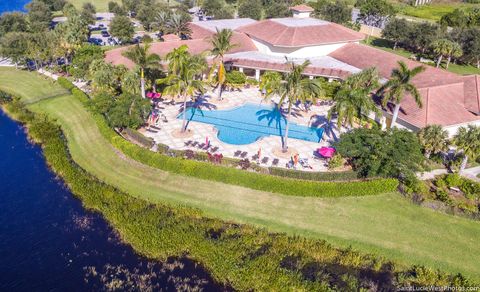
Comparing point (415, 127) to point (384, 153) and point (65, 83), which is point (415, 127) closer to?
point (384, 153)

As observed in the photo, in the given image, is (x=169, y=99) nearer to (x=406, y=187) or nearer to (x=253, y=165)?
(x=253, y=165)

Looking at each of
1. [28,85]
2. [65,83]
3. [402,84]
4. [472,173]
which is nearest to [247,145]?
[402,84]

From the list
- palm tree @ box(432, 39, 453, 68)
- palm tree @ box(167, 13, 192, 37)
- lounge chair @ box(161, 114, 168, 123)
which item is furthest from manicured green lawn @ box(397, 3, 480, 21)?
lounge chair @ box(161, 114, 168, 123)

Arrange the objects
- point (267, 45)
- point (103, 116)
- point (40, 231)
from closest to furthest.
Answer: point (40, 231) < point (103, 116) < point (267, 45)

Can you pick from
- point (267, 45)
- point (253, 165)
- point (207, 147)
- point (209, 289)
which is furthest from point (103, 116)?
point (267, 45)

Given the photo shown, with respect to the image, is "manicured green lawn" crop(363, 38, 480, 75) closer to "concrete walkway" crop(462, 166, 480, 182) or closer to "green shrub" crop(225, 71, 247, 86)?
"concrete walkway" crop(462, 166, 480, 182)

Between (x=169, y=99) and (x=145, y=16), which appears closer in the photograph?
(x=169, y=99)
